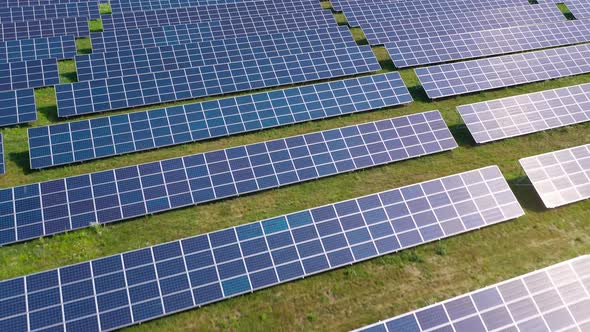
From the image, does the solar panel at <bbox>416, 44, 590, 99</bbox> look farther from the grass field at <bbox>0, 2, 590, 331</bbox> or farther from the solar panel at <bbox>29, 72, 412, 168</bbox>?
the grass field at <bbox>0, 2, 590, 331</bbox>

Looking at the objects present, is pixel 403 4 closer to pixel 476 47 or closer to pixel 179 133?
pixel 476 47

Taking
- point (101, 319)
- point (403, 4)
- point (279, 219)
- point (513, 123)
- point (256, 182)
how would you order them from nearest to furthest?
1. point (101, 319)
2. point (279, 219)
3. point (256, 182)
4. point (513, 123)
5. point (403, 4)

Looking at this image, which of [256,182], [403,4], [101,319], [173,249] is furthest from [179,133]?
[403,4]

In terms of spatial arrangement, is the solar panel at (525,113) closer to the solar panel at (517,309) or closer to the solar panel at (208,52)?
the solar panel at (517,309)

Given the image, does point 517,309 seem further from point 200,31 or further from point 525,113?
point 200,31

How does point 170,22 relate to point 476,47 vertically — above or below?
below

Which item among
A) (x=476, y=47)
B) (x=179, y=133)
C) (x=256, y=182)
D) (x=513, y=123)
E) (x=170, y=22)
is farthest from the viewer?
(x=170, y=22)
